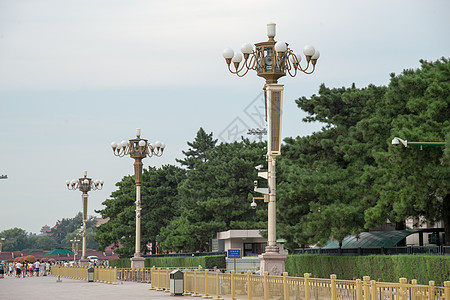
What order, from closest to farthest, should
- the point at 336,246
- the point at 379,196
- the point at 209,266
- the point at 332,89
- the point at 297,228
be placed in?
the point at 379,196
the point at 297,228
the point at 332,89
the point at 336,246
the point at 209,266

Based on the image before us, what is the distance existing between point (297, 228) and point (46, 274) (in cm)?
4397

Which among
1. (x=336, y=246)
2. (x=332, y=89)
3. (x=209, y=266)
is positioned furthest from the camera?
(x=209, y=266)

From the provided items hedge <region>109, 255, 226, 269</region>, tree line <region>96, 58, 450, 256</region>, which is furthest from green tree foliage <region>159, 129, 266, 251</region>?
tree line <region>96, 58, 450, 256</region>

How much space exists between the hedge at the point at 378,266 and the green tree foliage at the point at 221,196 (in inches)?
645

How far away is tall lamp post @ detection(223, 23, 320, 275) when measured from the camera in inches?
992

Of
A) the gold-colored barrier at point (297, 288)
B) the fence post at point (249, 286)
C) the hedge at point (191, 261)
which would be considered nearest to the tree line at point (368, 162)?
the hedge at point (191, 261)

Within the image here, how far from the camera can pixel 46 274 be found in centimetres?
7044

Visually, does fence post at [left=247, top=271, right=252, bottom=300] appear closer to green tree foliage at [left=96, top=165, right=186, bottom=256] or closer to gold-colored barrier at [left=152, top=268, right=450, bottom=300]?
gold-colored barrier at [left=152, top=268, right=450, bottom=300]

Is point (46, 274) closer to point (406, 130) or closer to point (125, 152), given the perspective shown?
point (125, 152)

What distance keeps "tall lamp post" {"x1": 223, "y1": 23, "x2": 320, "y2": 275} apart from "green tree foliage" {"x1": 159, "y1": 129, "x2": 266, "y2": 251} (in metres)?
27.9

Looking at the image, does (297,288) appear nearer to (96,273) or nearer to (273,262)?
(273,262)

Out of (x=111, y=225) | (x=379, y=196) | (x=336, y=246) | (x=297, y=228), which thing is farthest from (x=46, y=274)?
(x=379, y=196)

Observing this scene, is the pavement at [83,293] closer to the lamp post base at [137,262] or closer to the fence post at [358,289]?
the lamp post base at [137,262]

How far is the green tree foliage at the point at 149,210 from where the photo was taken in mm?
71625
